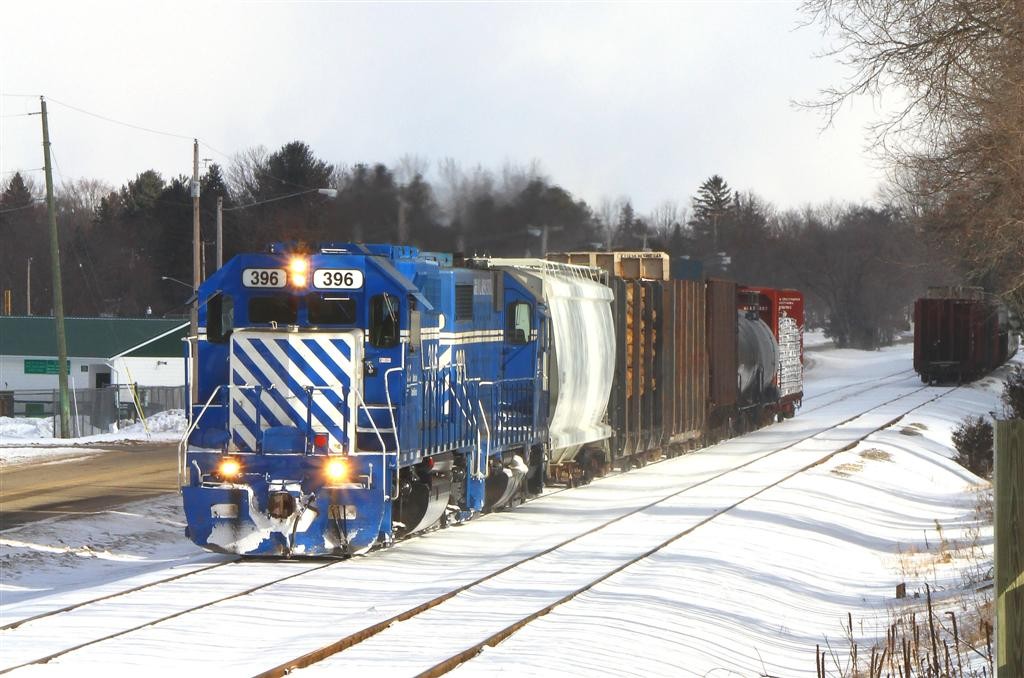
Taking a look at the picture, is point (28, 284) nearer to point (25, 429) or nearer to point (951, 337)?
point (25, 429)

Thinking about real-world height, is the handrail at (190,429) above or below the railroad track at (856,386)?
above

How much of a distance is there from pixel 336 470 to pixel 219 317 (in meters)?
2.52

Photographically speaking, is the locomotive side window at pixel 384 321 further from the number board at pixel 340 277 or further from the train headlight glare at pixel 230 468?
the train headlight glare at pixel 230 468

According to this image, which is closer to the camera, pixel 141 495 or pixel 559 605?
pixel 559 605

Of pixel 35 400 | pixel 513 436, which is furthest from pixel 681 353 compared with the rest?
pixel 35 400

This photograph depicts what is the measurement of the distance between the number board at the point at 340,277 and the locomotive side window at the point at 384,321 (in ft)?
1.02

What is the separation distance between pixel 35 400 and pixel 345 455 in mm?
53025

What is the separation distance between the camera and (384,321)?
1548cm

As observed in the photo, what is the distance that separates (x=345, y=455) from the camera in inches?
588

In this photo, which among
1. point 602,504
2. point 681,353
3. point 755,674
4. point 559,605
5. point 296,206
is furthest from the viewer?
point 296,206

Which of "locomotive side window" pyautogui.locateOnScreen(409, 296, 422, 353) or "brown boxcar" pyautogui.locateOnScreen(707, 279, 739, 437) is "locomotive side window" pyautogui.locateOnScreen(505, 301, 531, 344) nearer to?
"locomotive side window" pyautogui.locateOnScreen(409, 296, 422, 353)

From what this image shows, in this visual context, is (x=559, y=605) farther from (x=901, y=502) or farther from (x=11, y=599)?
(x=901, y=502)

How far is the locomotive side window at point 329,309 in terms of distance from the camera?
51.0ft

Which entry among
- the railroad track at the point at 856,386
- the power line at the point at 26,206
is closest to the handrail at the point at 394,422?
the railroad track at the point at 856,386
